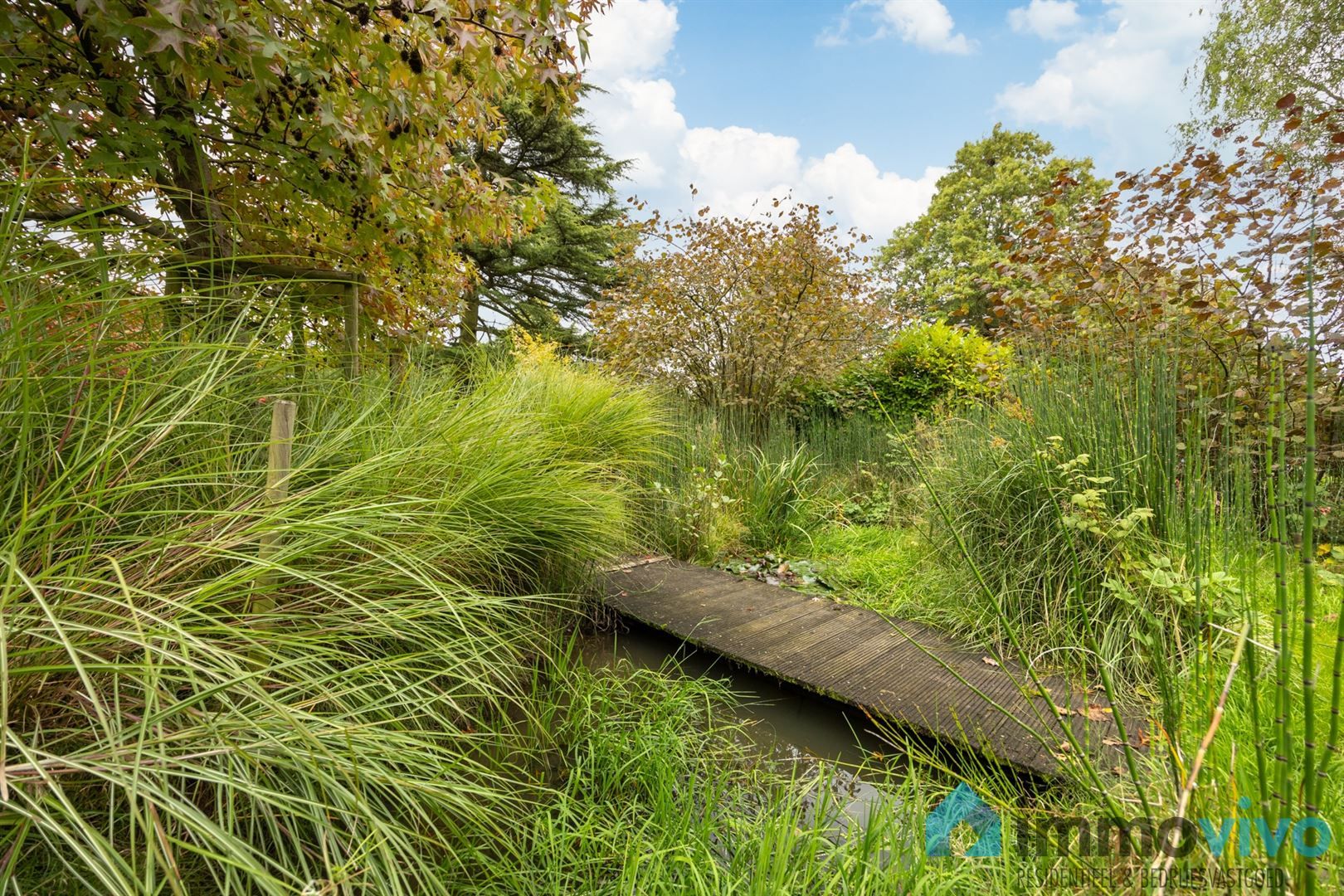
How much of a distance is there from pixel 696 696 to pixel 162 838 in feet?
5.84

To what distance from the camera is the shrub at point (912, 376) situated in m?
5.85

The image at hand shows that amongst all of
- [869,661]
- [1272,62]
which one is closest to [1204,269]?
[869,661]

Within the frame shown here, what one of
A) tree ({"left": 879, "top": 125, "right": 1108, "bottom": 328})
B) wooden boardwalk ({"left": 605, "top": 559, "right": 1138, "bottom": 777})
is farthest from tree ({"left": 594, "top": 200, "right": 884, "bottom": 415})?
tree ({"left": 879, "top": 125, "right": 1108, "bottom": 328})

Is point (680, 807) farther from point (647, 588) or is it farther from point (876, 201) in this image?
point (876, 201)

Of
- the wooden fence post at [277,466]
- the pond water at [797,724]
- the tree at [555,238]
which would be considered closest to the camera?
the wooden fence post at [277,466]

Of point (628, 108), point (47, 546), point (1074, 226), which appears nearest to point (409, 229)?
point (47, 546)

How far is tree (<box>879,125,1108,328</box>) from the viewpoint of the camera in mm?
14961

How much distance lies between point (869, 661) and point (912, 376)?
4792 mm

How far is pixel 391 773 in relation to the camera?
33.9 inches

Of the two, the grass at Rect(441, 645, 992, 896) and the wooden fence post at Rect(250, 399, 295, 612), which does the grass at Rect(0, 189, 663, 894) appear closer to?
the wooden fence post at Rect(250, 399, 295, 612)

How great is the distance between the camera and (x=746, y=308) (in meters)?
5.45

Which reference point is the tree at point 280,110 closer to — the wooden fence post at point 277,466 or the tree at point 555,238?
the wooden fence post at point 277,466

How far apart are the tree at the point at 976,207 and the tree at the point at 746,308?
395 inches

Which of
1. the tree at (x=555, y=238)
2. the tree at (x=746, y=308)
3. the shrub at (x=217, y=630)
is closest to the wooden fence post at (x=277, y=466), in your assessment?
the shrub at (x=217, y=630)
